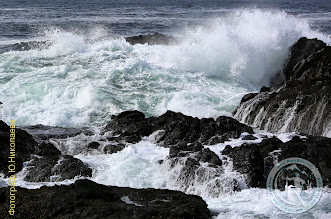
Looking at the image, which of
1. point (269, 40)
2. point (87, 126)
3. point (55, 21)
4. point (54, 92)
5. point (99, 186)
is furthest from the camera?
point (55, 21)

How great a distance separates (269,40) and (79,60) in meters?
12.2

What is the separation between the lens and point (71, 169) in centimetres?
1179

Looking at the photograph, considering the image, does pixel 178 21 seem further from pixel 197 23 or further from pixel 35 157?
pixel 35 157

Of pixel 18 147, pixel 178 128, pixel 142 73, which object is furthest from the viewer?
pixel 142 73

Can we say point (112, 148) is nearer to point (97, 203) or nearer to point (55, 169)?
point (55, 169)

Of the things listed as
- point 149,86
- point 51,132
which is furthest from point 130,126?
point 149,86

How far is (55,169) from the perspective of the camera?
11680 mm

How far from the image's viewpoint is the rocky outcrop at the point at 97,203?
796 cm

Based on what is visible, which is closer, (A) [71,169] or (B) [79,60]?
(A) [71,169]

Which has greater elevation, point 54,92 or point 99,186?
point 99,186

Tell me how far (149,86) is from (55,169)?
37.2ft

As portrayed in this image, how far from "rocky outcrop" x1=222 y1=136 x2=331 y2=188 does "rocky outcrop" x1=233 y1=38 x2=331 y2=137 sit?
2.03 metres

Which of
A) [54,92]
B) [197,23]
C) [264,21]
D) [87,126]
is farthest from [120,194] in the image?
[197,23]

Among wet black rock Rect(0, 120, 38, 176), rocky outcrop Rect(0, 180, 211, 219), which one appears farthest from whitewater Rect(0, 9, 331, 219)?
rocky outcrop Rect(0, 180, 211, 219)
